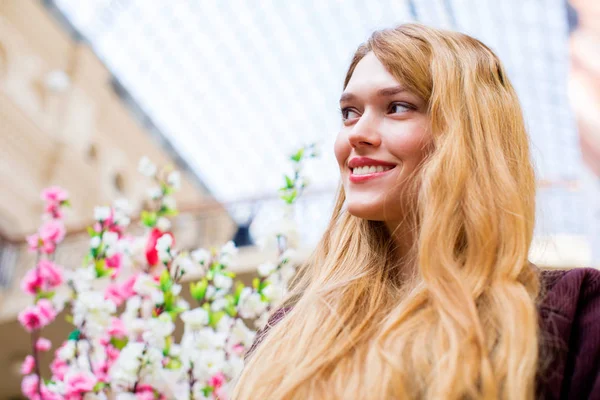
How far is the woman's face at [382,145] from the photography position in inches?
60.5

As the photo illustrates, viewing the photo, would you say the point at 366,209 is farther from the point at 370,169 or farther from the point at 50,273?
the point at 50,273

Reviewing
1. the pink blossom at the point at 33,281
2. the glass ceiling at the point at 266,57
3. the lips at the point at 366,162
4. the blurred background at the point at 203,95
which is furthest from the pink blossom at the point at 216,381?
the glass ceiling at the point at 266,57

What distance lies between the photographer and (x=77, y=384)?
2.35 m

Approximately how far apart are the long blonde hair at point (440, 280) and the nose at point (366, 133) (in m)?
0.11

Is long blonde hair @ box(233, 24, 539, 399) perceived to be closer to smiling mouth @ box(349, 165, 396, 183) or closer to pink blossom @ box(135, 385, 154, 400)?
smiling mouth @ box(349, 165, 396, 183)

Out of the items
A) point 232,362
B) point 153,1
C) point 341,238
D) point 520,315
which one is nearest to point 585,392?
point 520,315

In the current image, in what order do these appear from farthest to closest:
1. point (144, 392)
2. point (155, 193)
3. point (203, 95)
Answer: point (203, 95)
point (155, 193)
point (144, 392)

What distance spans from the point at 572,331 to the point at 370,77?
69 cm

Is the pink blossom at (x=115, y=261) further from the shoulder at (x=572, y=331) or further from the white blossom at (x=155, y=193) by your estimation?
the shoulder at (x=572, y=331)

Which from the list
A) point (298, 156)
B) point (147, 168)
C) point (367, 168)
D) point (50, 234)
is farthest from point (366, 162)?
point (50, 234)

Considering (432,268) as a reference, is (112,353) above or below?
below

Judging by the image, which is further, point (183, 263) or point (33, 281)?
point (33, 281)

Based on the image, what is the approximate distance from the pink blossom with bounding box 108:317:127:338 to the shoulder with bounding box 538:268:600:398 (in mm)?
1610

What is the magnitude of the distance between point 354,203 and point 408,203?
4.5 inches
